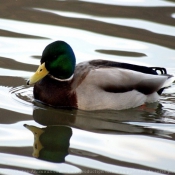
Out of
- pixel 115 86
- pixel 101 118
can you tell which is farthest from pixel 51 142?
pixel 115 86

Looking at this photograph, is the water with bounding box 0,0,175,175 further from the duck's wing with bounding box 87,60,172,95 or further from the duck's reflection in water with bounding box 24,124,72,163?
the duck's wing with bounding box 87,60,172,95

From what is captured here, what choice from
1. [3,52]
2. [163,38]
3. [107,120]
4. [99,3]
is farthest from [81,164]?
[99,3]

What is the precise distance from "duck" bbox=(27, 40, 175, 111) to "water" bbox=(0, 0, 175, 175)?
12 cm

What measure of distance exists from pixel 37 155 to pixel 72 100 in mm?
1726

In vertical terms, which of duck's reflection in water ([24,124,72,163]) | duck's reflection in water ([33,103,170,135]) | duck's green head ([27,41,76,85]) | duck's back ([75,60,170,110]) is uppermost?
duck's green head ([27,41,76,85])

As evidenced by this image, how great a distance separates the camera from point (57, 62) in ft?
29.3

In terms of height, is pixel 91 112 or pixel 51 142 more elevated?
pixel 91 112

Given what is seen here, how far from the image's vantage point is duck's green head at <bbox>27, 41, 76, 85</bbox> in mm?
8805

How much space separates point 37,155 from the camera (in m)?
7.12

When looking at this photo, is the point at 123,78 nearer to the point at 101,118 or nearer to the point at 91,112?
the point at 91,112

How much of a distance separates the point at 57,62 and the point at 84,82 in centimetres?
43

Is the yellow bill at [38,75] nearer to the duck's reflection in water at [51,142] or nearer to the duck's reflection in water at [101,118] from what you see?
the duck's reflection in water at [101,118]

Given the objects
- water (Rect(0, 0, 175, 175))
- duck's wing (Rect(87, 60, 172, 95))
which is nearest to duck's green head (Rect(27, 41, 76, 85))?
duck's wing (Rect(87, 60, 172, 95))

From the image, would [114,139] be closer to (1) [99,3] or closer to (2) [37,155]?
(2) [37,155]
